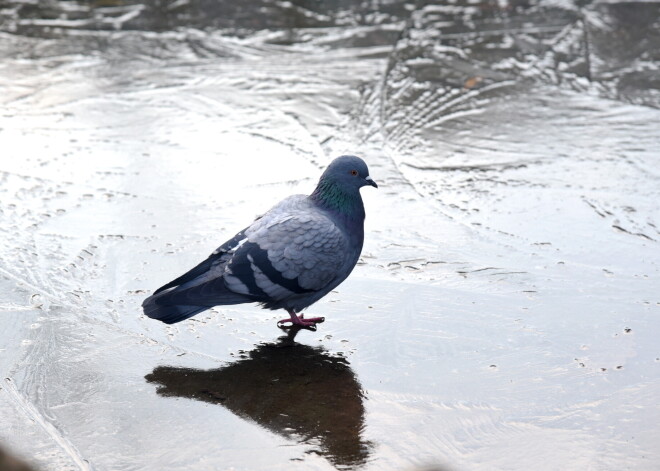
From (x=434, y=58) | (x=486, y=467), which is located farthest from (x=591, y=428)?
(x=434, y=58)

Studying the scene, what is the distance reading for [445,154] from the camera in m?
5.98

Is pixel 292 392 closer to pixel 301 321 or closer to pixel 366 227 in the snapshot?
pixel 301 321

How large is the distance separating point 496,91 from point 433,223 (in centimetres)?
215

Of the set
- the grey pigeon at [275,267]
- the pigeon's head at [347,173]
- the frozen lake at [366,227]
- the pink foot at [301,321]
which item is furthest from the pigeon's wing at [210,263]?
the pigeon's head at [347,173]

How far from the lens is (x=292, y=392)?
369 cm

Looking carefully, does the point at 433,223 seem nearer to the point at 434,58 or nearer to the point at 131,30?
the point at 434,58

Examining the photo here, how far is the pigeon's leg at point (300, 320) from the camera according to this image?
4.18 m

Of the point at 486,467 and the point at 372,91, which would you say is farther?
the point at 372,91

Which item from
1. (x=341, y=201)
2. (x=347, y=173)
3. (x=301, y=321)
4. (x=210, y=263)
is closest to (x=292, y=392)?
(x=301, y=321)

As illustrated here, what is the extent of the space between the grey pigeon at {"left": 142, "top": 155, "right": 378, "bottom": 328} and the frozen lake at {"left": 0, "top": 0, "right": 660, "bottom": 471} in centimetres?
24

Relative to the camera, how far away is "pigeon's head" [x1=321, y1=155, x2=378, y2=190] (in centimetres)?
420

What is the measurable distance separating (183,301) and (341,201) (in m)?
0.88

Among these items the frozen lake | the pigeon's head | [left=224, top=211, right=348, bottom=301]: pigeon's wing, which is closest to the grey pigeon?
[left=224, top=211, right=348, bottom=301]: pigeon's wing

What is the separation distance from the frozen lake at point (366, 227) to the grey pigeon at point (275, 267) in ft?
0.77
